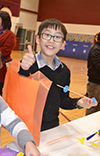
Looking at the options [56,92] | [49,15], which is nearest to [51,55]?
[56,92]

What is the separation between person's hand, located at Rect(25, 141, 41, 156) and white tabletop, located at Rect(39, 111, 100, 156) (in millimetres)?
214

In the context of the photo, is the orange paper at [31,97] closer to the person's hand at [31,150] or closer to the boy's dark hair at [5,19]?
the person's hand at [31,150]

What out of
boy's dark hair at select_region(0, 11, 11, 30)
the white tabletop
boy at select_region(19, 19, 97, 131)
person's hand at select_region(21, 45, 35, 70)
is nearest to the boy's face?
boy at select_region(19, 19, 97, 131)

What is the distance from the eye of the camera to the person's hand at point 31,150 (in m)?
0.80

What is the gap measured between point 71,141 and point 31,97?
335 millimetres

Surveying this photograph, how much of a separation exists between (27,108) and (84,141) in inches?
14.7

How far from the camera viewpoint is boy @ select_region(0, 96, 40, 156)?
2.70ft

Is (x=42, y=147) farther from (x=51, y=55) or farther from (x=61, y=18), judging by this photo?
(x=61, y=18)

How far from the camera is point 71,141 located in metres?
1.17

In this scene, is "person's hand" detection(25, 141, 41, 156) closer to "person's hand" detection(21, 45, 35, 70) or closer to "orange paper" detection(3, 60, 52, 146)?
"orange paper" detection(3, 60, 52, 146)

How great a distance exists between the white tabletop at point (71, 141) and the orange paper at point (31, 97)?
0.26ft

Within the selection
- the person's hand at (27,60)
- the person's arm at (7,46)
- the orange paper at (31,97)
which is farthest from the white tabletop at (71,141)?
the person's arm at (7,46)

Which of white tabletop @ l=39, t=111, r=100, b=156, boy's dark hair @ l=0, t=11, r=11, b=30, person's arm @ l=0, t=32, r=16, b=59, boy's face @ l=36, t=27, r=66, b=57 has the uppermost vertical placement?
boy's dark hair @ l=0, t=11, r=11, b=30

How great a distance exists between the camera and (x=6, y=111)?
983 millimetres
